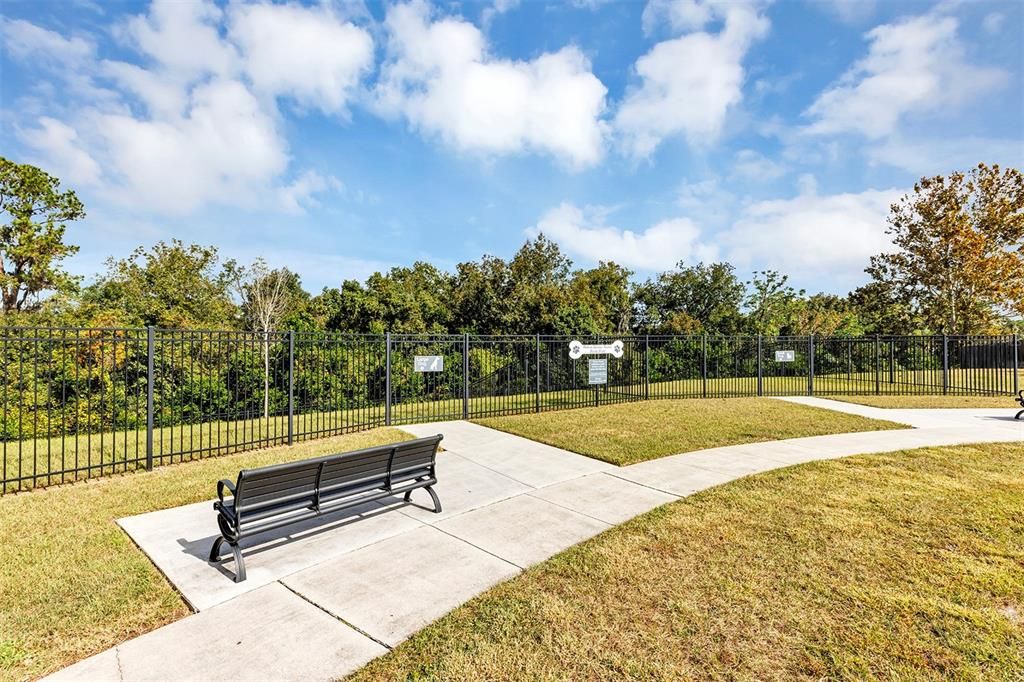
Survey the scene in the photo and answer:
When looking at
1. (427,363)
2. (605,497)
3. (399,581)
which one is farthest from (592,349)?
(399,581)

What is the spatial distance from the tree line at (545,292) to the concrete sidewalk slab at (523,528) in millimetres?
15818

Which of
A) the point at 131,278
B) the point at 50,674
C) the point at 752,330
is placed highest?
the point at 131,278

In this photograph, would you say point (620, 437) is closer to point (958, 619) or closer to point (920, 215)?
point (958, 619)

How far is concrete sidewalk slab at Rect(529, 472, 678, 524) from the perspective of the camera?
557cm

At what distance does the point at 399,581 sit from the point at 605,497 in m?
3.00

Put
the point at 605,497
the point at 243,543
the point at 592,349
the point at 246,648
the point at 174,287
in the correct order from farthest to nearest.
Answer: the point at 174,287 → the point at 592,349 → the point at 605,497 → the point at 243,543 → the point at 246,648

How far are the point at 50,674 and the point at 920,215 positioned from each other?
107 ft

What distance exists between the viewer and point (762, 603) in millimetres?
3547

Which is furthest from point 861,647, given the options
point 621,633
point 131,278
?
point 131,278

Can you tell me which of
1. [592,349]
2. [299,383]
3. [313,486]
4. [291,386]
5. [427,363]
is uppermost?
[592,349]

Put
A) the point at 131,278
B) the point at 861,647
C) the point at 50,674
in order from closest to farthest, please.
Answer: the point at 50,674 < the point at 861,647 < the point at 131,278

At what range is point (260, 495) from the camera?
4238 millimetres

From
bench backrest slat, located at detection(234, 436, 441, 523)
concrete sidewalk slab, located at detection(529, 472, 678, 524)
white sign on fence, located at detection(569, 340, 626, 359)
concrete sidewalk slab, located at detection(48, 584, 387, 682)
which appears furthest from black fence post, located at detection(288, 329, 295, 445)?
white sign on fence, located at detection(569, 340, 626, 359)

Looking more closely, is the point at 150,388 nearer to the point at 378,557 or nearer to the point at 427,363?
the point at 378,557
